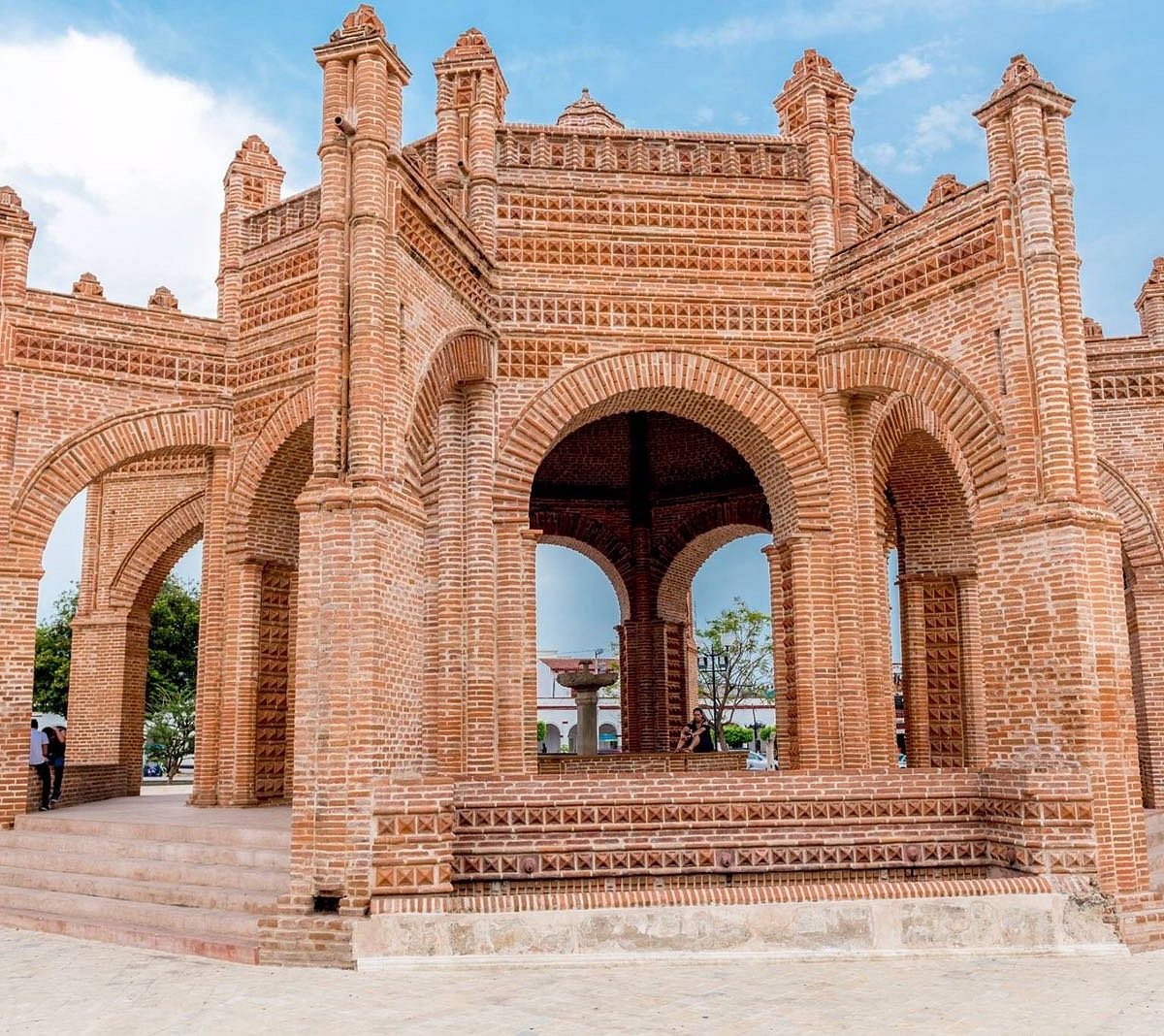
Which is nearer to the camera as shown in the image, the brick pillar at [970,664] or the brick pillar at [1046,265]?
the brick pillar at [1046,265]

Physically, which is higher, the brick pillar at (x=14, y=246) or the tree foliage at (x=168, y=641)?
the brick pillar at (x=14, y=246)

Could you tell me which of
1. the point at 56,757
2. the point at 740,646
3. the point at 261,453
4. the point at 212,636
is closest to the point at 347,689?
the point at 261,453

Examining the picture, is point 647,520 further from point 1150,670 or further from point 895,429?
point 1150,670

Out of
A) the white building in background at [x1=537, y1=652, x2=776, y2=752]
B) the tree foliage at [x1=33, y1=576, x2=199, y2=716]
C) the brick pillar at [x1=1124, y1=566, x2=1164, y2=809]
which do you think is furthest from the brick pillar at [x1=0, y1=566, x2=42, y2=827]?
the white building in background at [x1=537, y1=652, x2=776, y2=752]

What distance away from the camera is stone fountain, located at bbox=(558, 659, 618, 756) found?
15945 millimetres

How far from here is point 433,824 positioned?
7.51 meters

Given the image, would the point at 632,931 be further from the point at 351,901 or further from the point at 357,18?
the point at 357,18

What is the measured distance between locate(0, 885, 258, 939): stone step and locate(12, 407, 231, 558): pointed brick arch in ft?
12.3

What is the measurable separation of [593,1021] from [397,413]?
4463 mm

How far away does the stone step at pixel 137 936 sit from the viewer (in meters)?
7.26

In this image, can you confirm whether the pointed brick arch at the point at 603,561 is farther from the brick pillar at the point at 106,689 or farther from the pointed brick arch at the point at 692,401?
the pointed brick arch at the point at 692,401

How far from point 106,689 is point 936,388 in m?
12.0

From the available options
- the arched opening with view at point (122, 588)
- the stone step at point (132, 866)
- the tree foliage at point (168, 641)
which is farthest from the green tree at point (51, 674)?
the stone step at point (132, 866)

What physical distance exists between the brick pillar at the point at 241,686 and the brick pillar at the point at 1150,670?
9.71 metres
